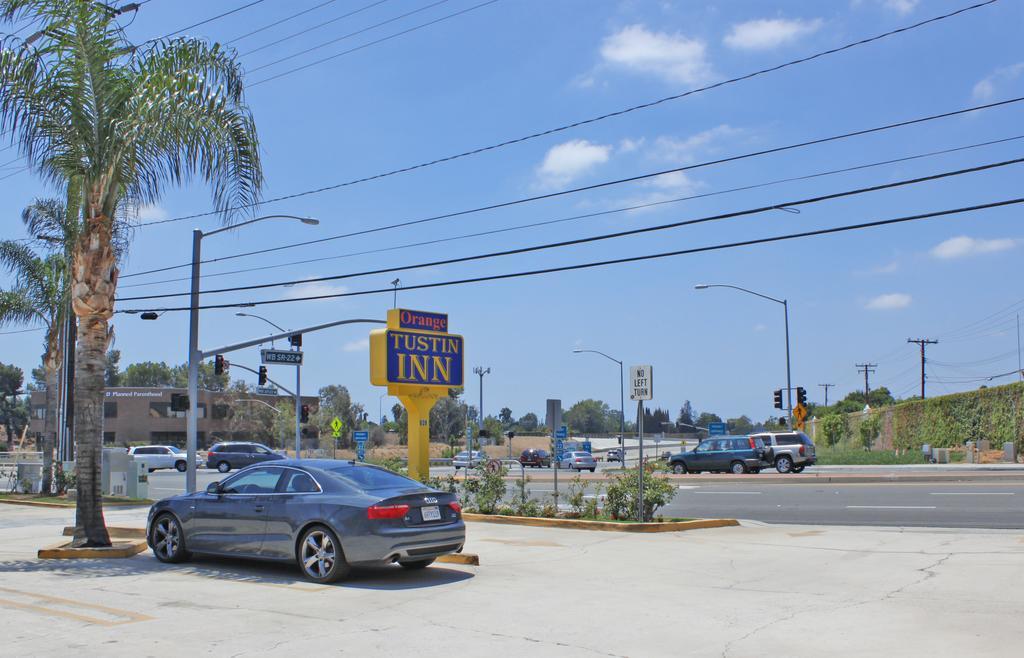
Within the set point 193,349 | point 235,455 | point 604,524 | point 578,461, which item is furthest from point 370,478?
point 578,461

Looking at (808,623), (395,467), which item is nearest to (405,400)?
(395,467)

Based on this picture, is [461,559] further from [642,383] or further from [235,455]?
[235,455]

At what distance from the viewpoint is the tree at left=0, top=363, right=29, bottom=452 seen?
130 metres

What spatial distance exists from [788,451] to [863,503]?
14943 millimetres

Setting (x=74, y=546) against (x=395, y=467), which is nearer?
(x=74, y=546)

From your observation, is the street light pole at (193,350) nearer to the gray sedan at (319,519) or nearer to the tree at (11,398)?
the gray sedan at (319,519)

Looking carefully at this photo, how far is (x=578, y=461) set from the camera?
54.0 meters

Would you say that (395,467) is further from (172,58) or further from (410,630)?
(410,630)

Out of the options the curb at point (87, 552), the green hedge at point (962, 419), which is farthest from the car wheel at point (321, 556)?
the green hedge at point (962, 419)

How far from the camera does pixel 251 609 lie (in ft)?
29.5

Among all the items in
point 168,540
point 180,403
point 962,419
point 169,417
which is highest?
point 180,403

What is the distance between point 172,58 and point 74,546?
762 centimetres

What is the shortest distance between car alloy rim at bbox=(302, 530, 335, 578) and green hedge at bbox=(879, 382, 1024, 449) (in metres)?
40.3

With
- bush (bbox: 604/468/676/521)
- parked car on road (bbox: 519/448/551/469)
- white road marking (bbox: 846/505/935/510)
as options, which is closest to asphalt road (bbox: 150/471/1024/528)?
white road marking (bbox: 846/505/935/510)
